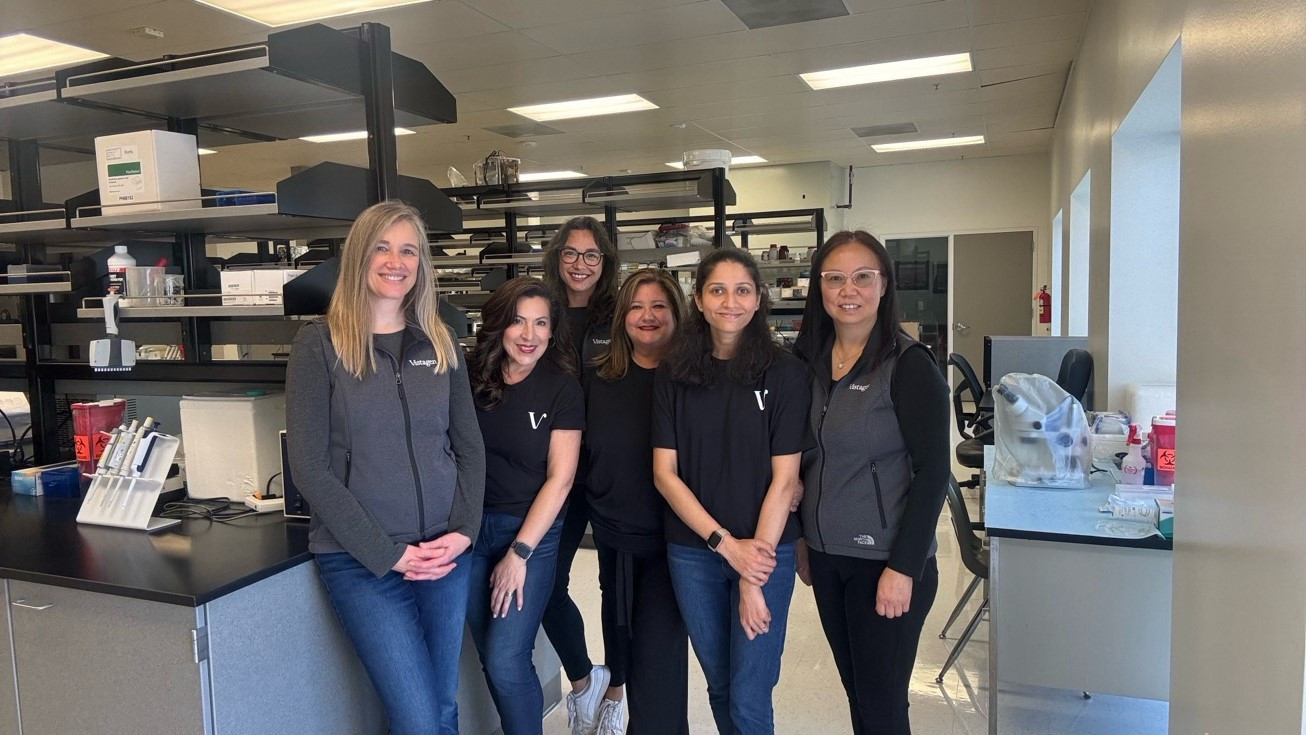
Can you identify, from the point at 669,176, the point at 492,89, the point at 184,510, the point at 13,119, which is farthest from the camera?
the point at 492,89

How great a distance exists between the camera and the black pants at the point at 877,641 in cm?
178

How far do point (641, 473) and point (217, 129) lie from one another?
1.84m

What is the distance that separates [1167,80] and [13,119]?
3.71 meters

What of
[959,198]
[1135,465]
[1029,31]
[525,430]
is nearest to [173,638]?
[525,430]

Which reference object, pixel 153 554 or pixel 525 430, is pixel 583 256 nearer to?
pixel 525 430

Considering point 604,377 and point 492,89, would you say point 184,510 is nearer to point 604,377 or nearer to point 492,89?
point 604,377

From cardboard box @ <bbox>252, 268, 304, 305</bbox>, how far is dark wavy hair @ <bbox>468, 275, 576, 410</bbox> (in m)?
0.56

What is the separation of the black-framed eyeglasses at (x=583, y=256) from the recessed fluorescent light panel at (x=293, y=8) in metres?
2.46

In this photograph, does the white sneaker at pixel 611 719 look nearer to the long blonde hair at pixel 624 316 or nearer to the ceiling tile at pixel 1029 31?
the long blonde hair at pixel 624 316

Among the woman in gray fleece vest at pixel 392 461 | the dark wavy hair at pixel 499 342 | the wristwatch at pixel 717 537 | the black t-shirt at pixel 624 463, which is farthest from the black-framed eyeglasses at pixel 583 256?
the wristwatch at pixel 717 537

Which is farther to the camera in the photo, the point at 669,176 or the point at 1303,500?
the point at 669,176

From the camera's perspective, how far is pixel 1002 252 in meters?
9.77

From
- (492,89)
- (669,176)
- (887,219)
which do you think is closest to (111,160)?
(669,176)

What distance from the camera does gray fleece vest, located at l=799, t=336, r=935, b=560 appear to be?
5.86ft
